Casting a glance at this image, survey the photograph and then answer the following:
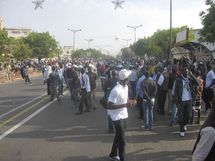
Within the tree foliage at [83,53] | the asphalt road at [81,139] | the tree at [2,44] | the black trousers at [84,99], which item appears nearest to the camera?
the asphalt road at [81,139]

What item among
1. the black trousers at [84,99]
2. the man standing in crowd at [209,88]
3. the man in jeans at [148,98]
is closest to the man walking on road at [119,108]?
the man in jeans at [148,98]

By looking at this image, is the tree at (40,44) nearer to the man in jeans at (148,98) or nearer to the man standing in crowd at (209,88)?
the man standing in crowd at (209,88)

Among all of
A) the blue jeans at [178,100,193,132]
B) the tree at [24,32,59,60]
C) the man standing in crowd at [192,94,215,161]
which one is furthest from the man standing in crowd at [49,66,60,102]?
the tree at [24,32,59,60]

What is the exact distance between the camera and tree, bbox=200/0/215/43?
24797 millimetres

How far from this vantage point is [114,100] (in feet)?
23.9

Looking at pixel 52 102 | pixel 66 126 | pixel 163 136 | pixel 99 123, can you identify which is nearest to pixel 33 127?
pixel 66 126

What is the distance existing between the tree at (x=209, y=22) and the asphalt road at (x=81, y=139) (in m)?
13.4

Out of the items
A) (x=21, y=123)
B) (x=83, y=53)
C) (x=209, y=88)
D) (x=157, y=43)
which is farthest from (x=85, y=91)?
(x=83, y=53)

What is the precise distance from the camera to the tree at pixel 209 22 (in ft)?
81.4

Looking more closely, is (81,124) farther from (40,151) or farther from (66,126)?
(40,151)

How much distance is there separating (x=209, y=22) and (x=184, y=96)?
1662cm

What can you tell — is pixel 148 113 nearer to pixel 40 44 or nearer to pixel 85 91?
pixel 85 91

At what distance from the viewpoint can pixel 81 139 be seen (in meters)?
9.66

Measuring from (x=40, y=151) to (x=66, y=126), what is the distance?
295 centimetres
